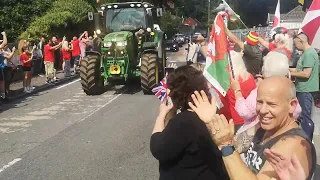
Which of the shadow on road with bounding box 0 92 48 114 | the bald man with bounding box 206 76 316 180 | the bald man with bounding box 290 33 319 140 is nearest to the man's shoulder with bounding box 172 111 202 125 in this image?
the bald man with bounding box 206 76 316 180

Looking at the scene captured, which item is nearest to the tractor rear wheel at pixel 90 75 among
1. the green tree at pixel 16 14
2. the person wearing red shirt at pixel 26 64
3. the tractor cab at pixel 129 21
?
the tractor cab at pixel 129 21

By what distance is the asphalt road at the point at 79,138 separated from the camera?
6.53 metres

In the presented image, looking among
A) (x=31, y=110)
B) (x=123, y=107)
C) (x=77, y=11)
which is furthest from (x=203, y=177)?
(x=77, y=11)

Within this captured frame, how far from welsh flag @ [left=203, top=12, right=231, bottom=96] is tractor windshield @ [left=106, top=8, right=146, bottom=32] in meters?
10.7

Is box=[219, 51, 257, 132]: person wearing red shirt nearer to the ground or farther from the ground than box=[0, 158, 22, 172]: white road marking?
farther from the ground

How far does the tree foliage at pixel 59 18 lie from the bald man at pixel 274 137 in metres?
21.0

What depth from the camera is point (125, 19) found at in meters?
15.4

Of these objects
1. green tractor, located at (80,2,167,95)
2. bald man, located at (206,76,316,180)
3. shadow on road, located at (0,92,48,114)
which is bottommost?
shadow on road, located at (0,92,48,114)

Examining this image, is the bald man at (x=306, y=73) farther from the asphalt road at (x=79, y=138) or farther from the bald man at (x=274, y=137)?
the bald man at (x=274, y=137)

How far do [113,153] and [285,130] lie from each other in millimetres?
4941

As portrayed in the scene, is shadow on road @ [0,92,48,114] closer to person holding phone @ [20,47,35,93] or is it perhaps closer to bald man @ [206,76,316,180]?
person holding phone @ [20,47,35,93]

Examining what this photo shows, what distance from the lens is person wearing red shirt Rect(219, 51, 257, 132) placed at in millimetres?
4324

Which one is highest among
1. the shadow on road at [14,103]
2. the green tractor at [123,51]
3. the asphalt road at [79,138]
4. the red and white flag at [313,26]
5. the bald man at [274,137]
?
the red and white flag at [313,26]

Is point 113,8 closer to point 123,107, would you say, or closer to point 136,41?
point 136,41
